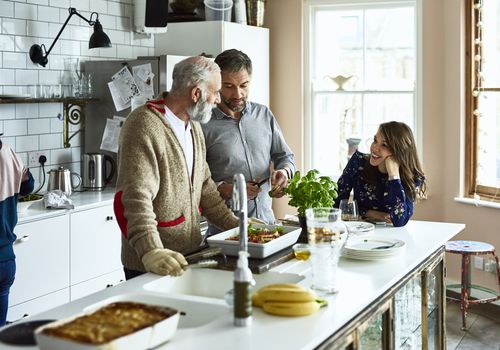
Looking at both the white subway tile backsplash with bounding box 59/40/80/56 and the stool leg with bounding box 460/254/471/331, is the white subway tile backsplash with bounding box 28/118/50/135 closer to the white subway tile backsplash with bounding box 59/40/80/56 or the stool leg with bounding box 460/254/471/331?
the white subway tile backsplash with bounding box 59/40/80/56

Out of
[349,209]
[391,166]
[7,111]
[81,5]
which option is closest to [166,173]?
[349,209]

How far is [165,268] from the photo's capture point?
8.55ft

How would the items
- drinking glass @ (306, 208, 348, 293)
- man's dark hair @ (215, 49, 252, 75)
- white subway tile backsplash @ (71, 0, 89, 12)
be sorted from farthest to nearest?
white subway tile backsplash @ (71, 0, 89, 12), man's dark hair @ (215, 49, 252, 75), drinking glass @ (306, 208, 348, 293)

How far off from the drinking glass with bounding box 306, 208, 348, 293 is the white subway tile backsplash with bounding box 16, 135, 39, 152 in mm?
3024

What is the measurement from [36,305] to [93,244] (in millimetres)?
569

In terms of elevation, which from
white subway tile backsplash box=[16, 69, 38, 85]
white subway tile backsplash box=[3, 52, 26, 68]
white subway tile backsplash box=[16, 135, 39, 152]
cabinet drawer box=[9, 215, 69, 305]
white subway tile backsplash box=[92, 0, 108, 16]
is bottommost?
cabinet drawer box=[9, 215, 69, 305]

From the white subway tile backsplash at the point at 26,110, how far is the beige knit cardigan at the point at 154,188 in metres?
2.11

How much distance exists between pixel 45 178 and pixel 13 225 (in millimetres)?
1227

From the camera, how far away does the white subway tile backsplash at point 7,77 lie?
4.77m

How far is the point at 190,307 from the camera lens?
2328mm

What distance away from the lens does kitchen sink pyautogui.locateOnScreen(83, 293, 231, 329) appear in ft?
7.54

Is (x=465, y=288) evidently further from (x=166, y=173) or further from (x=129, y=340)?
(x=129, y=340)

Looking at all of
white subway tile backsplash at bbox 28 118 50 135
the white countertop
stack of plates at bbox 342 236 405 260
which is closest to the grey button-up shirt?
stack of plates at bbox 342 236 405 260

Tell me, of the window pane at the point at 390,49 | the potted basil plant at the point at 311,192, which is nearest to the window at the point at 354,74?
the window pane at the point at 390,49
